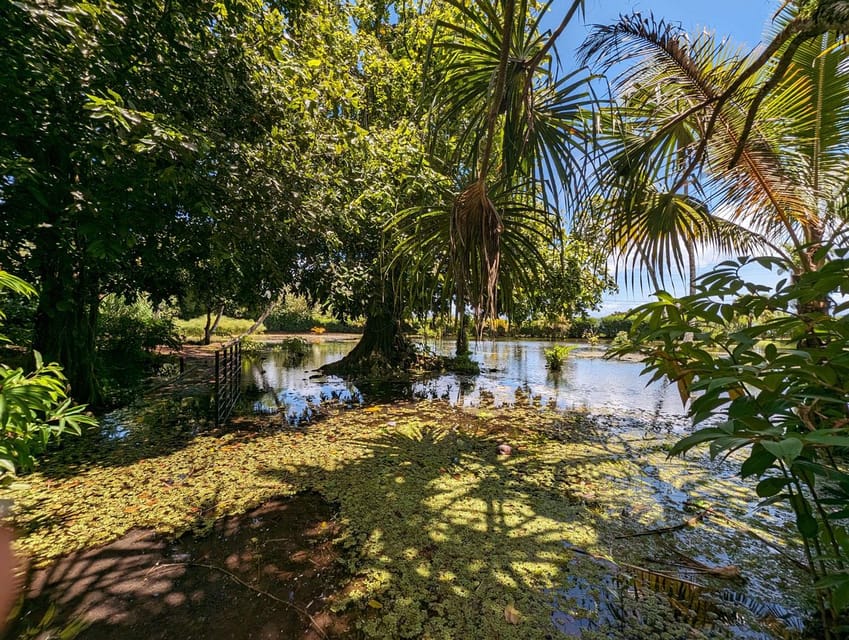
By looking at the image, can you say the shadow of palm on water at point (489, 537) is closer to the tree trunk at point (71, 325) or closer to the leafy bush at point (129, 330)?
the tree trunk at point (71, 325)

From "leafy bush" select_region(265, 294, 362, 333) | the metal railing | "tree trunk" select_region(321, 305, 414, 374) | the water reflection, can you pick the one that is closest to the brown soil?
the metal railing

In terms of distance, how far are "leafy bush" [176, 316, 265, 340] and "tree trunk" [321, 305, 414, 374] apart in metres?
9.13

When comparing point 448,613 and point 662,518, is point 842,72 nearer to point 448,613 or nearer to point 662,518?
point 662,518

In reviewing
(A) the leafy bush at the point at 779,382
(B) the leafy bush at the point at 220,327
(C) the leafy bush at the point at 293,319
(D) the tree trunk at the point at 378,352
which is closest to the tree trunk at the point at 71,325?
(D) the tree trunk at the point at 378,352

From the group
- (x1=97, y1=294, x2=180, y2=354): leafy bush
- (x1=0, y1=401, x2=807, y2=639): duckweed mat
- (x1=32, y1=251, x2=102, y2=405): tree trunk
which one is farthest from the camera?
(x1=97, y1=294, x2=180, y2=354): leafy bush

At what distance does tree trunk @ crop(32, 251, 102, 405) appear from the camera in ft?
11.0

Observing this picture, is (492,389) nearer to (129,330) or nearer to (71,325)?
(71,325)

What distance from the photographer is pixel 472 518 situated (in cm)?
211

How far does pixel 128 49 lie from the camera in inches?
96.0

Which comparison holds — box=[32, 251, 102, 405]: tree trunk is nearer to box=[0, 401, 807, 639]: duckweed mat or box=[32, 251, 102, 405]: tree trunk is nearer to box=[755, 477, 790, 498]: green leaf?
box=[0, 401, 807, 639]: duckweed mat

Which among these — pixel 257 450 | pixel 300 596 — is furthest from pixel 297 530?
pixel 257 450

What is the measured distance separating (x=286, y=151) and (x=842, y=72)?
165 inches

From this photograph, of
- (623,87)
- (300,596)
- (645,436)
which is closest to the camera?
(300,596)

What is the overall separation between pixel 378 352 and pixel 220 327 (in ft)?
43.2
